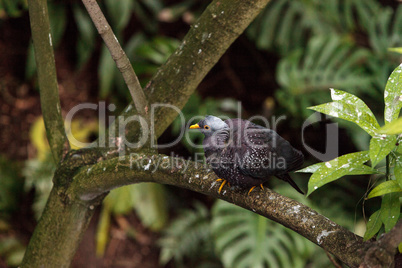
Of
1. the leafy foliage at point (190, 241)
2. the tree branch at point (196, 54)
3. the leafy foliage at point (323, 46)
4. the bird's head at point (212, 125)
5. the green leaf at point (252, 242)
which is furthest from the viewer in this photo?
the leafy foliage at point (190, 241)

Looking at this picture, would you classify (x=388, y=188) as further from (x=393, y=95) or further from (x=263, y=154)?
(x=263, y=154)

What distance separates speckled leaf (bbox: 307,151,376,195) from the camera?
1020 millimetres

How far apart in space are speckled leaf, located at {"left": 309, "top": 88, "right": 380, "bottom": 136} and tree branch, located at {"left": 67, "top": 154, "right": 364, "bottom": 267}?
29 cm

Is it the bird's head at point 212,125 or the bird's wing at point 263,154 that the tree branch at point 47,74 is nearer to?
the bird's head at point 212,125

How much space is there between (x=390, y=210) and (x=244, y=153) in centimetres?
59

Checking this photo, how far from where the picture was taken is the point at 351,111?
1.07 m

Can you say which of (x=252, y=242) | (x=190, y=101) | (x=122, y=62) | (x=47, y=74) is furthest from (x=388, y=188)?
(x=190, y=101)

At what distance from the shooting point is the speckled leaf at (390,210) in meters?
1.03

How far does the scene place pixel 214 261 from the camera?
331 cm

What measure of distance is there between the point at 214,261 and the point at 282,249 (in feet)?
2.43

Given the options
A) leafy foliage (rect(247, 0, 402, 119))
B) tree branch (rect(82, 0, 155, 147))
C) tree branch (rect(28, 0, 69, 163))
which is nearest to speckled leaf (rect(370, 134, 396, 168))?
tree branch (rect(82, 0, 155, 147))

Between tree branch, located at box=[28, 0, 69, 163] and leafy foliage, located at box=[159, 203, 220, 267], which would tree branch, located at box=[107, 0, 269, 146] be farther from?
leafy foliage, located at box=[159, 203, 220, 267]

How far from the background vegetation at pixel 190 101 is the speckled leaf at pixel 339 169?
182 cm

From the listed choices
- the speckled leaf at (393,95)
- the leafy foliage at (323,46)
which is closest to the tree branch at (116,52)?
the speckled leaf at (393,95)
